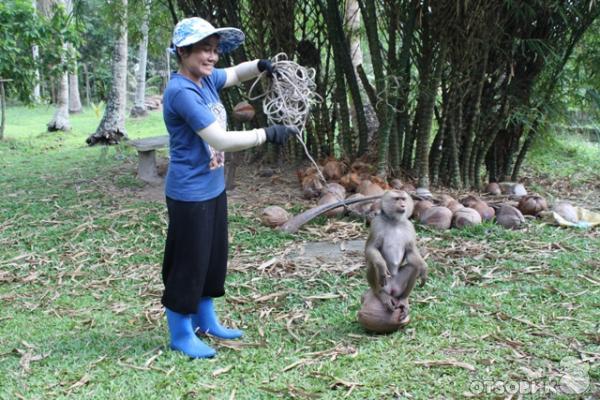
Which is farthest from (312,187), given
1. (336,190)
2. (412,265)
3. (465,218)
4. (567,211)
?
(412,265)

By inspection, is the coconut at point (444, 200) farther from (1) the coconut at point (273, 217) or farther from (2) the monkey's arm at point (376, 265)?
(2) the monkey's arm at point (376, 265)

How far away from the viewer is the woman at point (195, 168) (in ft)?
8.51

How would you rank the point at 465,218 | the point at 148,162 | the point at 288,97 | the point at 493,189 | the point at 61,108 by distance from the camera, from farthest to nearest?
the point at 61,108 → the point at 148,162 → the point at 493,189 → the point at 465,218 → the point at 288,97

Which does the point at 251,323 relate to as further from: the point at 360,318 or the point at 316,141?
the point at 316,141

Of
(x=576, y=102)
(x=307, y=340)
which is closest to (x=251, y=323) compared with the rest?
(x=307, y=340)

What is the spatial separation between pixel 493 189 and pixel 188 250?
12.7 ft

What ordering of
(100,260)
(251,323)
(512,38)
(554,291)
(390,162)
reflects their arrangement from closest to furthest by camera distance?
(251,323) < (554,291) < (100,260) < (512,38) < (390,162)

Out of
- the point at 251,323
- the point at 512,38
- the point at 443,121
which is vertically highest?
the point at 512,38

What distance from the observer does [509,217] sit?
4.79m

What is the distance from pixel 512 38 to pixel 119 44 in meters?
6.64

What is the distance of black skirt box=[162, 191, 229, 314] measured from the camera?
2.73m

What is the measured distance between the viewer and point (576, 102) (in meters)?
6.04

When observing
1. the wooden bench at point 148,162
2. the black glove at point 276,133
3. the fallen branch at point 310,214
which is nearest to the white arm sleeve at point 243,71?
the black glove at point 276,133

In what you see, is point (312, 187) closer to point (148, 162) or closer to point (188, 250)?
point (148, 162)
